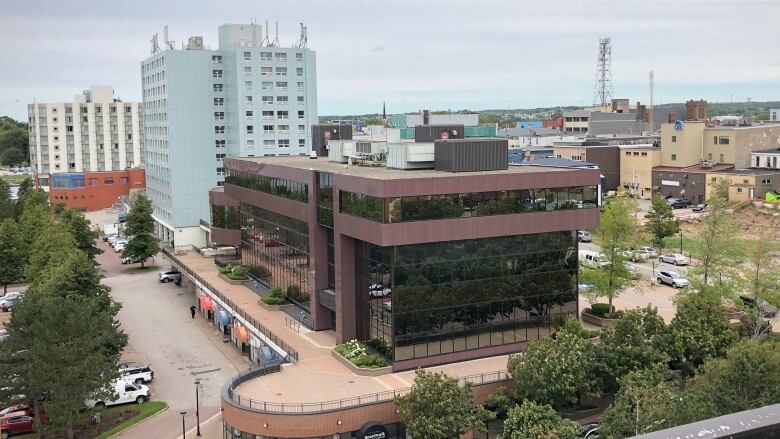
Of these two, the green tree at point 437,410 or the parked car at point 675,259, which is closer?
the green tree at point 437,410

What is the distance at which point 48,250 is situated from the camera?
6431 cm

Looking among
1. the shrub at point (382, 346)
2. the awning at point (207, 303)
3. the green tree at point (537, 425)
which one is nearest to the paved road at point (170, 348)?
the awning at point (207, 303)

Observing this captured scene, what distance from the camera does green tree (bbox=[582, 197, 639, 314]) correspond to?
47.9 meters

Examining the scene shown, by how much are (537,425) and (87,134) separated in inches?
5348

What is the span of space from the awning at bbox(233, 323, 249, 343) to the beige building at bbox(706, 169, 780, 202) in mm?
60581

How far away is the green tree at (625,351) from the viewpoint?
35844 mm

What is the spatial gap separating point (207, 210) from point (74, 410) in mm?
55318

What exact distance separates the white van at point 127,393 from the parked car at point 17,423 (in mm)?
3051

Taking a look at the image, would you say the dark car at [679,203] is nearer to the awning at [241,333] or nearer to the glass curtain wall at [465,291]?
the glass curtain wall at [465,291]

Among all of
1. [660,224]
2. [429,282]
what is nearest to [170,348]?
[429,282]

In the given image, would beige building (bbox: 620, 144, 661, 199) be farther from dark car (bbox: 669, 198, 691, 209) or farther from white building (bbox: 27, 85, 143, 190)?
white building (bbox: 27, 85, 143, 190)

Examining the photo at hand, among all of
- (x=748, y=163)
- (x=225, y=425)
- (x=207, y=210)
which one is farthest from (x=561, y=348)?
(x=748, y=163)

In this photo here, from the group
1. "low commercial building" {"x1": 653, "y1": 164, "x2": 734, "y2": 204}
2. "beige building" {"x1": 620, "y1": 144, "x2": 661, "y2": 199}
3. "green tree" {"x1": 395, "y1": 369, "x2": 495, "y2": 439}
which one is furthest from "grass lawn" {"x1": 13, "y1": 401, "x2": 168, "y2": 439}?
"beige building" {"x1": 620, "y1": 144, "x2": 661, "y2": 199}

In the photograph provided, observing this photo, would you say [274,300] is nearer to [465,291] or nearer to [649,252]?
[465,291]
